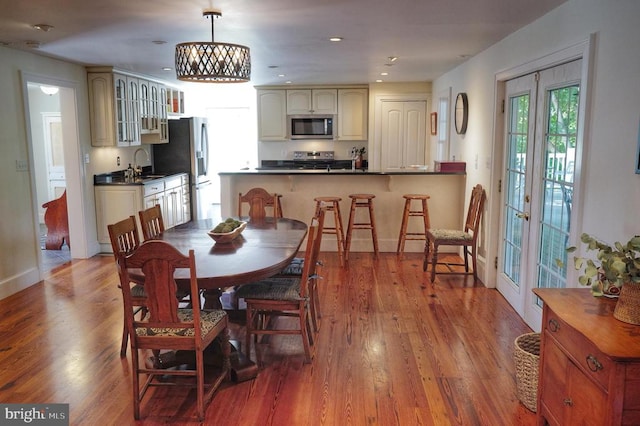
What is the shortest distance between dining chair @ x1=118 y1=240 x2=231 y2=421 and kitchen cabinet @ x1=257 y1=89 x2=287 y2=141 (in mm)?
6199

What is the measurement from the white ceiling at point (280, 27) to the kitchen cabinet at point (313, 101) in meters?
2.62

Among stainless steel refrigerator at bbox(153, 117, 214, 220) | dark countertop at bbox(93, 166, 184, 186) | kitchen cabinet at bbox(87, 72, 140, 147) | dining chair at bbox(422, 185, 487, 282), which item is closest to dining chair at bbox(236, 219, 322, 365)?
dining chair at bbox(422, 185, 487, 282)

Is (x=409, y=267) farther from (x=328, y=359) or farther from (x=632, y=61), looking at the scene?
(x=632, y=61)

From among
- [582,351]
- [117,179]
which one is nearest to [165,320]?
[582,351]

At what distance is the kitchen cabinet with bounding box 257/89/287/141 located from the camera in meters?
8.52

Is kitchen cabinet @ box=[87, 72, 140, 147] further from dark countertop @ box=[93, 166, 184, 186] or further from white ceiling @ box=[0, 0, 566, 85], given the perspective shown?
dark countertop @ box=[93, 166, 184, 186]

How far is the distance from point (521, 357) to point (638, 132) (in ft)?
4.06

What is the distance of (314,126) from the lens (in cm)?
851

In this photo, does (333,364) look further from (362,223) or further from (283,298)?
(362,223)

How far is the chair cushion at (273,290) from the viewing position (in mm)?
3086

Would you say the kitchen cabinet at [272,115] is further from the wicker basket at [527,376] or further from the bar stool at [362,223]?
the wicker basket at [527,376]

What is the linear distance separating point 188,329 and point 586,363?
177 centimetres

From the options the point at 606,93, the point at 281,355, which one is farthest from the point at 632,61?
the point at 281,355

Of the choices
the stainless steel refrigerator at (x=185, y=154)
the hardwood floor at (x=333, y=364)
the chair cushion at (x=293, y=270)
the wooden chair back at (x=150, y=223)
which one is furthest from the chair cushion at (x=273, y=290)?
the stainless steel refrigerator at (x=185, y=154)
